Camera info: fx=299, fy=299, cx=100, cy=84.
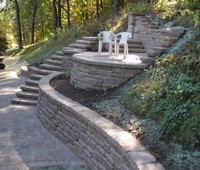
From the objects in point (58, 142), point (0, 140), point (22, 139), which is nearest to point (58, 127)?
point (58, 142)

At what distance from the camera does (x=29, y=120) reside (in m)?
6.25

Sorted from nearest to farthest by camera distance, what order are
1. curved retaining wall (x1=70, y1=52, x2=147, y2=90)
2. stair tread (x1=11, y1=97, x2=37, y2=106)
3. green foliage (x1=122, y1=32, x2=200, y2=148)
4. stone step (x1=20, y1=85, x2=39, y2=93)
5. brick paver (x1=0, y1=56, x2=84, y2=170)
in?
green foliage (x1=122, y1=32, x2=200, y2=148) → brick paver (x1=0, y1=56, x2=84, y2=170) → curved retaining wall (x1=70, y1=52, x2=147, y2=90) → stair tread (x1=11, y1=97, x2=37, y2=106) → stone step (x1=20, y1=85, x2=39, y2=93)

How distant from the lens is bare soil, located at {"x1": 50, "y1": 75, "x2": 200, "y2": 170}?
3.02 m

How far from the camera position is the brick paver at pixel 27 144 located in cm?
440

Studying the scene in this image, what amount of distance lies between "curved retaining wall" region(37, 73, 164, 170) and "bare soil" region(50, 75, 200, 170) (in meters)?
0.19

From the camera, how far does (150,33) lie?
8.51 m

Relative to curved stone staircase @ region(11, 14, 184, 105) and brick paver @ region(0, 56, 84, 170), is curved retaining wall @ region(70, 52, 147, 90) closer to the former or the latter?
brick paver @ region(0, 56, 84, 170)

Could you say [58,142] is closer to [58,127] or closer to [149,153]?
[58,127]

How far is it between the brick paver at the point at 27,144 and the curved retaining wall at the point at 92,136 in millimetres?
160

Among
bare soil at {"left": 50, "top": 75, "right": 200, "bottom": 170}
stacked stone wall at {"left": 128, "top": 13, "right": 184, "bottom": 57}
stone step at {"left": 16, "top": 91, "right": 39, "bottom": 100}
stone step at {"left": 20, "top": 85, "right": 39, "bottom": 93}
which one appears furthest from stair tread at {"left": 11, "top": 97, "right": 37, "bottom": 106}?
stacked stone wall at {"left": 128, "top": 13, "right": 184, "bottom": 57}

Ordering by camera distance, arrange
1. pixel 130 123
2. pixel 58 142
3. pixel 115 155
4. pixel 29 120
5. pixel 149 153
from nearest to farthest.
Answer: pixel 149 153, pixel 115 155, pixel 130 123, pixel 58 142, pixel 29 120

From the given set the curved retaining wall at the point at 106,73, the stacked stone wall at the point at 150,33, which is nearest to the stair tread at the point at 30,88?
the curved retaining wall at the point at 106,73

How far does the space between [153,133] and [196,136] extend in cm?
57

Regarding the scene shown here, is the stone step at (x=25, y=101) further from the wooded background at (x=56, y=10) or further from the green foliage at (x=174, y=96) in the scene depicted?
the wooded background at (x=56, y=10)
